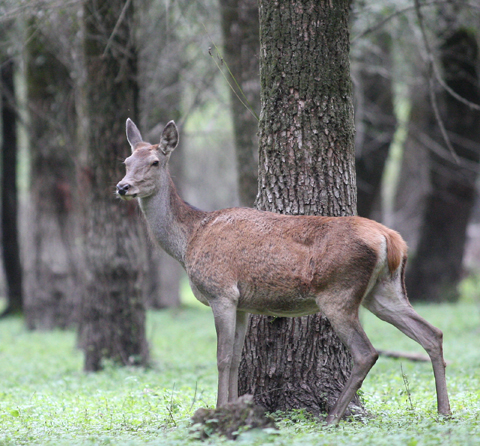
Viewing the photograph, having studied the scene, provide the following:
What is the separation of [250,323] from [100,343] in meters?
4.33

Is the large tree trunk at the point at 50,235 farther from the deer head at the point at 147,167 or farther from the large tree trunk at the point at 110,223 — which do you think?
the deer head at the point at 147,167

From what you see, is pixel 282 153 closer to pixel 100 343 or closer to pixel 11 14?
pixel 11 14

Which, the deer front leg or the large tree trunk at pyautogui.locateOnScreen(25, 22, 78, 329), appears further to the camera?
the large tree trunk at pyautogui.locateOnScreen(25, 22, 78, 329)

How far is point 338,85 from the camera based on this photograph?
Answer: 6.41 metres

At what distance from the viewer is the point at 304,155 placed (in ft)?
20.9

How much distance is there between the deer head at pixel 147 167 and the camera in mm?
6285

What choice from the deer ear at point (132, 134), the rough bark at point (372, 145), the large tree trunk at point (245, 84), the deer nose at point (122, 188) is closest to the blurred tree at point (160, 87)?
the large tree trunk at point (245, 84)

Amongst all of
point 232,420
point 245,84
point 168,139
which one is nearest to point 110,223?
point 245,84

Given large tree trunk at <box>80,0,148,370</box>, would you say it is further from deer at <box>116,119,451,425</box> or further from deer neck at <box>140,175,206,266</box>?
deer at <box>116,119,451,425</box>

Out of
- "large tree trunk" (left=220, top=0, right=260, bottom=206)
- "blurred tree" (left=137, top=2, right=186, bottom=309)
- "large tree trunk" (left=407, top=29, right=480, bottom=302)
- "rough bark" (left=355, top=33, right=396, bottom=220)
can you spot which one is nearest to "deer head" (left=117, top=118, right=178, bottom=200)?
"blurred tree" (left=137, top=2, right=186, bottom=309)

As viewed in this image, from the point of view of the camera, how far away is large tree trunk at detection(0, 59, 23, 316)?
62.2ft

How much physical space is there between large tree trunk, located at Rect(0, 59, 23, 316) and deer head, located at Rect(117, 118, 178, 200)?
42.9 ft

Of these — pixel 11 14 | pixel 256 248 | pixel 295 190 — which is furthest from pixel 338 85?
pixel 11 14

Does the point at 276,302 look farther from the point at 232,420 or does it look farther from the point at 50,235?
the point at 50,235
